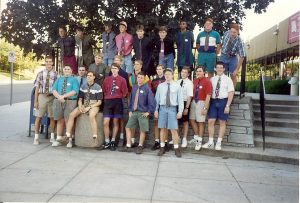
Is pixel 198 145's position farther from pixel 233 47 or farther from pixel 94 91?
pixel 94 91

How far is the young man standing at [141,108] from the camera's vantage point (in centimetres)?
711

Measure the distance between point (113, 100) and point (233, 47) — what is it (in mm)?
2905

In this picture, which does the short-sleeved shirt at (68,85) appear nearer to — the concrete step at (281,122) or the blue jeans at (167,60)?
the blue jeans at (167,60)

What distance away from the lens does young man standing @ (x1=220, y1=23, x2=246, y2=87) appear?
7523 millimetres

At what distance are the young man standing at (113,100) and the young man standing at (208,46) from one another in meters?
1.99

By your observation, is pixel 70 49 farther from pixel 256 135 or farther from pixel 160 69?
pixel 256 135

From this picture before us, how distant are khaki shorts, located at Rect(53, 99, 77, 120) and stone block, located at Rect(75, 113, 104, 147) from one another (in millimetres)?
269

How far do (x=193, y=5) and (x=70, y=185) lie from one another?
5.63 meters

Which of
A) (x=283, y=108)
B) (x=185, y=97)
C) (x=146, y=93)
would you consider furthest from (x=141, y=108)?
(x=283, y=108)

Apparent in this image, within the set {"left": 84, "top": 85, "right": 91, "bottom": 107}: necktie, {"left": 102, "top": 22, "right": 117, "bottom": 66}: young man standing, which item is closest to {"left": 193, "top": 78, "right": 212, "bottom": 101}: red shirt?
{"left": 84, "top": 85, "right": 91, "bottom": 107}: necktie

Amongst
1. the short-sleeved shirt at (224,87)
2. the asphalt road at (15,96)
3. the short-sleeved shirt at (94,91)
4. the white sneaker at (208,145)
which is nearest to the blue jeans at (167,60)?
the short-sleeved shirt at (224,87)

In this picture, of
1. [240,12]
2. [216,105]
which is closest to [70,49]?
[216,105]

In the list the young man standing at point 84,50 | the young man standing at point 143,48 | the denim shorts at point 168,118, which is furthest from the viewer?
the young man standing at point 84,50

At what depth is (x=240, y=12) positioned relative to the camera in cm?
920
